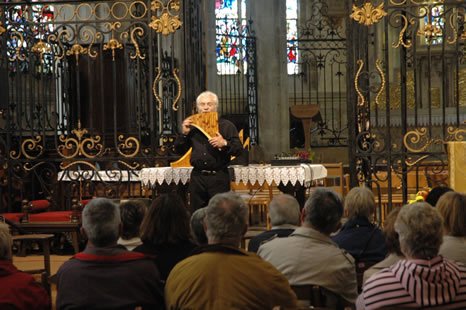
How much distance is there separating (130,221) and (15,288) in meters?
0.94

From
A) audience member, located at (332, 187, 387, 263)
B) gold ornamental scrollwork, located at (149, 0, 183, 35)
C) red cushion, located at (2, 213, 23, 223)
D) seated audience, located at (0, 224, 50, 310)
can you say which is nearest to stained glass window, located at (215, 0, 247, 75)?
gold ornamental scrollwork, located at (149, 0, 183, 35)

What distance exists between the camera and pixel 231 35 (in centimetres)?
1652

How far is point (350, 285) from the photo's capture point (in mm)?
3619

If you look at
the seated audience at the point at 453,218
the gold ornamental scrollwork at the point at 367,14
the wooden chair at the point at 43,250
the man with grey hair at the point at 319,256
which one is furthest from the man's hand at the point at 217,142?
the seated audience at the point at 453,218

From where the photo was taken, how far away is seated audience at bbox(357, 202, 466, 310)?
9.52 ft

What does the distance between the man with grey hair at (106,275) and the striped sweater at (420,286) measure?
1095 mm

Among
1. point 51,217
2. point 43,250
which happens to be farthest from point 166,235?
point 51,217

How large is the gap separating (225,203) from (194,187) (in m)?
3.63

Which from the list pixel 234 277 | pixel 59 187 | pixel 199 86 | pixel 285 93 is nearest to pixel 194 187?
pixel 199 86

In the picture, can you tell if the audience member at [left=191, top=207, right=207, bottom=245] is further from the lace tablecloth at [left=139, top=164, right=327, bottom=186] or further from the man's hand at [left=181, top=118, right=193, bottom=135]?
the lace tablecloth at [left=139, top=164, right=327, bottom=186]

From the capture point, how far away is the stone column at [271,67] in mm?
16875

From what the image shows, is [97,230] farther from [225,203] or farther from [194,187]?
[194,187]

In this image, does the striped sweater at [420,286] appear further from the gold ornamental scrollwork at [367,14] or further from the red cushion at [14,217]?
the red cushion at [14,217]

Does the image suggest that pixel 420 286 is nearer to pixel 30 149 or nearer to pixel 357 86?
pixel 357 86
